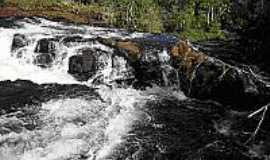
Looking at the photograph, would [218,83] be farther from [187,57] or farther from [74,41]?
[74,41]

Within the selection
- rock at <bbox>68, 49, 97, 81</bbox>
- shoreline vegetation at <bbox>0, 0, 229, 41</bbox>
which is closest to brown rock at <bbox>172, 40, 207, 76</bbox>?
rock at <bbox>68, 49, 97, 81</bbox>

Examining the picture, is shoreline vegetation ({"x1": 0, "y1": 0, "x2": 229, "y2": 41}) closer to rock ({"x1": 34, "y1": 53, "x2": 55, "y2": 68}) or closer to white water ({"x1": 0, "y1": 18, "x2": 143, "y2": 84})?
white water ({"x1": 0, "y1": 18, "x2": 143, "y2": 84})

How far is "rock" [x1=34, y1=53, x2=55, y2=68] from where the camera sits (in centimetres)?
2054

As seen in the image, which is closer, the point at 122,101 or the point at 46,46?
the point at 122,101

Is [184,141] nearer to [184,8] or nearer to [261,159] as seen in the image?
[261,159]

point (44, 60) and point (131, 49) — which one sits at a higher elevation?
point (131, 49)

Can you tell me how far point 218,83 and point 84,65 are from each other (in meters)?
6.10

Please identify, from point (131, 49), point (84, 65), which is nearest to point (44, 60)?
point (84, 65)

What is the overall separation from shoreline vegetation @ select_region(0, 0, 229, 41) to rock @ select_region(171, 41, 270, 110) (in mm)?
14141

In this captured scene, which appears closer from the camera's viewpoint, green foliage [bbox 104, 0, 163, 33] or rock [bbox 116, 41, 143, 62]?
rock [bbox 116, 41, 143, 62]

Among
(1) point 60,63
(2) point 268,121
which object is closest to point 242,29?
(2) point 268,121

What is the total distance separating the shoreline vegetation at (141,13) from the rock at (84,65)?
12237mm

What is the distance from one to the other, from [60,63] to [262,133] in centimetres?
1015

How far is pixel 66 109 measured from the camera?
14977 millimetres
